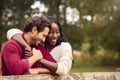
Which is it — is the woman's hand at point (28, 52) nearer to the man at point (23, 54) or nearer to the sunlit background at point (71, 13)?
the man at point (23, 54)

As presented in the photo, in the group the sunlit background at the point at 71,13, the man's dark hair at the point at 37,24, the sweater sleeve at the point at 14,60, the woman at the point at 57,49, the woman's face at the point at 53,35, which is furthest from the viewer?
the sunlit background at the point at 71,13

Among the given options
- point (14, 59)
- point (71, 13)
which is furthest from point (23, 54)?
→ point (71, 13)

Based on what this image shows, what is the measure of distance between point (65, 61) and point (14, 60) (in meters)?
0.50

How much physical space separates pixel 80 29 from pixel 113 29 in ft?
7.33

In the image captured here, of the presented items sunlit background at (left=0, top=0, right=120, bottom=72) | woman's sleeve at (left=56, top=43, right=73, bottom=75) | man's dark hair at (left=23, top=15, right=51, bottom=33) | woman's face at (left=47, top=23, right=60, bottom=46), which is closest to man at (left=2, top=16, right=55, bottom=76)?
man's dark hair at (left=23, top=15, right=51, bottom=33)

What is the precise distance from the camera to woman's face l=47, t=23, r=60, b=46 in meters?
3.36

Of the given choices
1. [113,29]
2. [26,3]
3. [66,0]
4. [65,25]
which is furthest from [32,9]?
[113,29]

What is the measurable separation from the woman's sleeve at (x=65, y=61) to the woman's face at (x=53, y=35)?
120mm

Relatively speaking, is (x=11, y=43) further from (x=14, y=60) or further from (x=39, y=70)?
(x=39, y=70)

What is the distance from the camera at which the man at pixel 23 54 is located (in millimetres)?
2727

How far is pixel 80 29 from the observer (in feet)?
62.6

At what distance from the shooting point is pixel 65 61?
10.0 feet

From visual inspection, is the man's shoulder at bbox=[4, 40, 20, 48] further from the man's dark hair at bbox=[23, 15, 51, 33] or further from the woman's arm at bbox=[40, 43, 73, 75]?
the woman's arm at bbox=[40, 43, 73, 75]

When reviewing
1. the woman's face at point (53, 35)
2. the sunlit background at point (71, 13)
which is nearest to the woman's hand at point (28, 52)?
the woman's face at point (53, 35)
